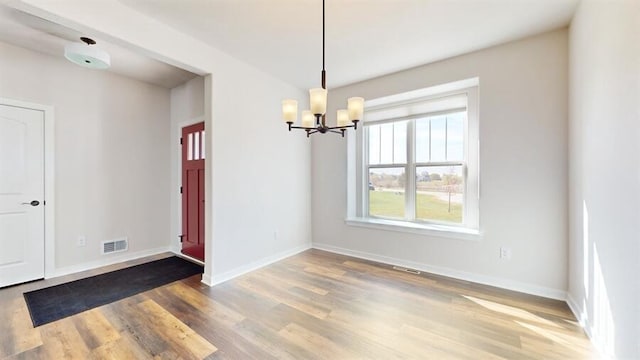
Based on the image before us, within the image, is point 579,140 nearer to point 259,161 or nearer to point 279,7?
point 279,7

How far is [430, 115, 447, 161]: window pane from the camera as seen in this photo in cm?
344

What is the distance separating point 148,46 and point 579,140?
13.0 feet

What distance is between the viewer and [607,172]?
65.8 inches

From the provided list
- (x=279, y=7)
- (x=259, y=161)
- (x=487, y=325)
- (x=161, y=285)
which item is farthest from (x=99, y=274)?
(x=487, y=325)

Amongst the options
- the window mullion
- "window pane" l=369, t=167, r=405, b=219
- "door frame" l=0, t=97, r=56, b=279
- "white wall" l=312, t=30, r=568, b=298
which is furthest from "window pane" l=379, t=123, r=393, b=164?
"door frame" l=0, t=97, r=56, b=279

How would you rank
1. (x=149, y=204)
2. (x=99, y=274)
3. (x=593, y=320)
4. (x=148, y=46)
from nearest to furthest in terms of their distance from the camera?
(x=593, y=320) < (x=148, y=46) < (x=99, y=274) < (x=149, y=204)

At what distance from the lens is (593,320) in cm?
186

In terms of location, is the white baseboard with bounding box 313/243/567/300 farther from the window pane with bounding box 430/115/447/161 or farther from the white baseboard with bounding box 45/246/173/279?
the white baseboard with bounding box 45/246/173/279

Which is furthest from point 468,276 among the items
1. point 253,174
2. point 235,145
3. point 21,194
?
point 21,194

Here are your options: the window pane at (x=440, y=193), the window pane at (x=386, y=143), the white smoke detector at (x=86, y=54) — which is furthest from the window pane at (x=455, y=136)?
the white smoke detector at (x=86, y=54)

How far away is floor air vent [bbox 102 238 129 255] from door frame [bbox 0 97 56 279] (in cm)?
51

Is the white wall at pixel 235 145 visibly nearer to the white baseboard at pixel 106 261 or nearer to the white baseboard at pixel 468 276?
the white baseboard at pixel 468 276

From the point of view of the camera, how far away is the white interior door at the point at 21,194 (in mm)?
2783

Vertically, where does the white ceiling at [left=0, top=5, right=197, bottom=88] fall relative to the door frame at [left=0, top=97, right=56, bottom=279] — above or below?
above
